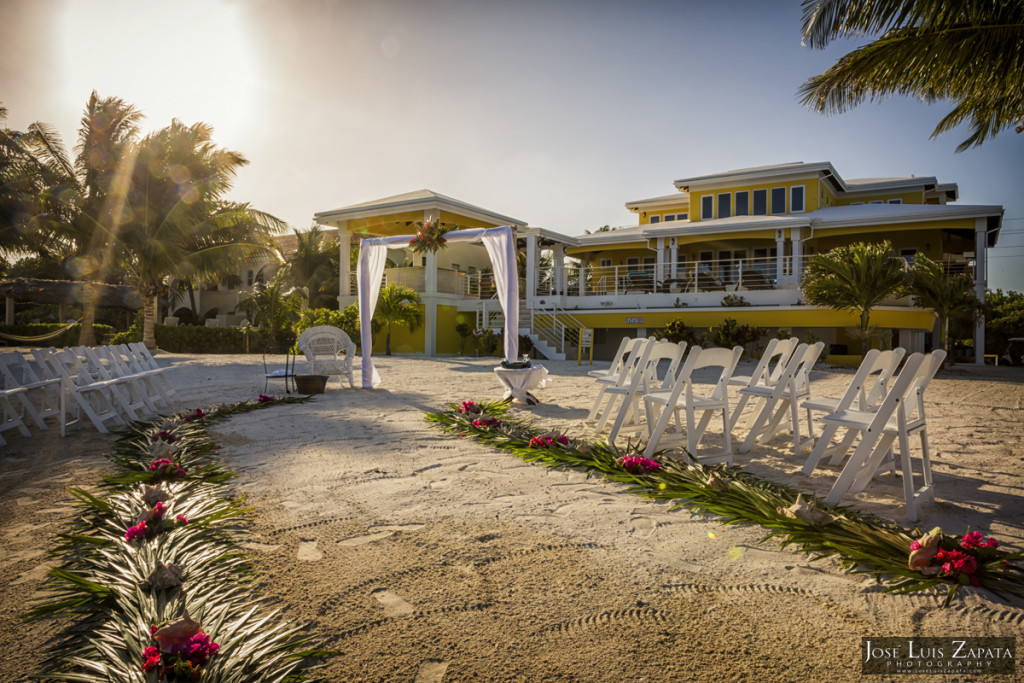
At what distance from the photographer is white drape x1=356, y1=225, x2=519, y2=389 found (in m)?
9.71

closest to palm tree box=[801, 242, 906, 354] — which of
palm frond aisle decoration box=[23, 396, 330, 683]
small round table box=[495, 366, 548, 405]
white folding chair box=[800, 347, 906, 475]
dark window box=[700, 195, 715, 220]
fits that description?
small round table box=[495, 366, 548, 405]

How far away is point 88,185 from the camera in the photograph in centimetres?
1811

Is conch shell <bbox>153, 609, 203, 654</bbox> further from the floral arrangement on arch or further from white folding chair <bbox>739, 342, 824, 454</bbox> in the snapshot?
the floral arrangement on arch

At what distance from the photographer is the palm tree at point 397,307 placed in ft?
61.5

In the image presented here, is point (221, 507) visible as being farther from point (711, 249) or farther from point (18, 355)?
point (711, 249)

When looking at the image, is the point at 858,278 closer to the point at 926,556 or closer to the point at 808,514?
the point at 808,514

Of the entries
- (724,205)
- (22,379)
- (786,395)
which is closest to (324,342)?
(22,379)

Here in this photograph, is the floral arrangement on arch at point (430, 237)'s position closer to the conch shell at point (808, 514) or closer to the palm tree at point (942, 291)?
the conch shell at point (808, 514)

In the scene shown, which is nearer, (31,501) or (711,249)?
(31,501)

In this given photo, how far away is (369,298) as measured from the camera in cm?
1136

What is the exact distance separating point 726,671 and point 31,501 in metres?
4.29

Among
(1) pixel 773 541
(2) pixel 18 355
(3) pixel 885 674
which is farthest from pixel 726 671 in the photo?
(2) pixel 18 355

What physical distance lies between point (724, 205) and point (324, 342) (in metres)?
18.0

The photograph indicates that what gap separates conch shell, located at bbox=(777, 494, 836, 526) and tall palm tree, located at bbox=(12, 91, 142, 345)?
19.9 metres
